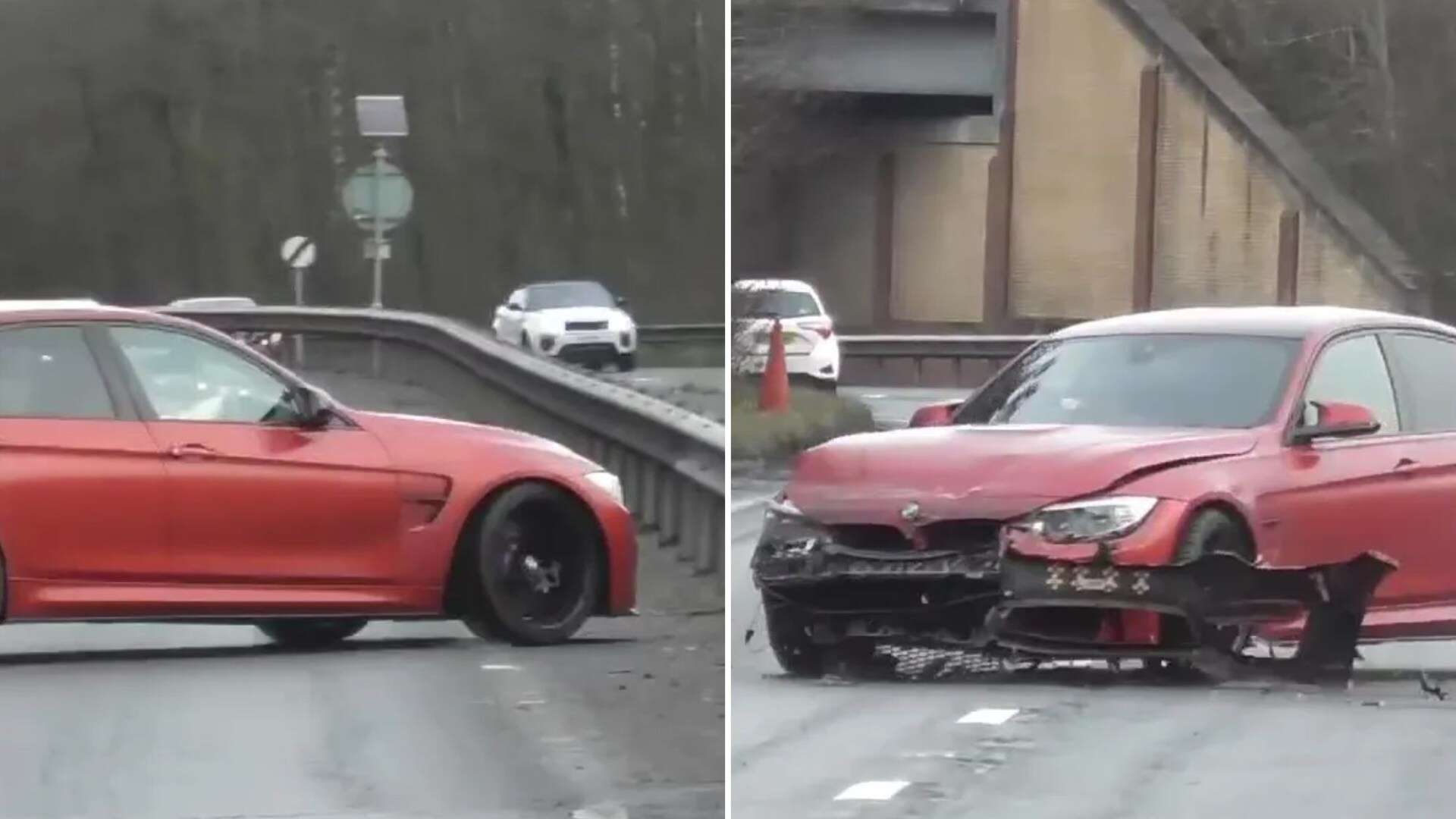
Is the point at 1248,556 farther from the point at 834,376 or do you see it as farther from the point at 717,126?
the point at 717,126

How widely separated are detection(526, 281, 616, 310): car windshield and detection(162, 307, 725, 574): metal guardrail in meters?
0.08

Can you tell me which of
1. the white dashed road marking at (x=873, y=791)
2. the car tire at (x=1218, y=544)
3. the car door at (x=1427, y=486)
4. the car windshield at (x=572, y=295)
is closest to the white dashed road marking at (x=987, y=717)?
the white dashed road marking at (x=873, y=791)

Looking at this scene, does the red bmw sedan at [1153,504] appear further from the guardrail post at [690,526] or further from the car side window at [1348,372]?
the guardrail post at [690,526]

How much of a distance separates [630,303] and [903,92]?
58cm

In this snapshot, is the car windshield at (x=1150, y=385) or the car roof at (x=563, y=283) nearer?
the car windshield at (x=1150, y=385)

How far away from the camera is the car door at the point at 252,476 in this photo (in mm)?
3504

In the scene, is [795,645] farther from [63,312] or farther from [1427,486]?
[63,312]

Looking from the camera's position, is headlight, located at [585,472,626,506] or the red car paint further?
headlight, located at [585,472,626,506]

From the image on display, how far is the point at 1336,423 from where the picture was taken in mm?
3291

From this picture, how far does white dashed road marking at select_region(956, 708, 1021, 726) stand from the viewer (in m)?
3.24

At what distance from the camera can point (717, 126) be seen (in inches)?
131

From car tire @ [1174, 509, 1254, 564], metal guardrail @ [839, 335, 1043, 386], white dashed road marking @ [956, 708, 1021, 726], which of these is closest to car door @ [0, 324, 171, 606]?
metal guardrail @ [839, 335, 1043, 386]

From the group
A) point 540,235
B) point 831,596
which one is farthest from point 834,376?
point 540,235

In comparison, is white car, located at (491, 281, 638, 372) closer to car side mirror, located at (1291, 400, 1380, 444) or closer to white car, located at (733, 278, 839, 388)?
white car, located at (733, 278, 839, 388)
